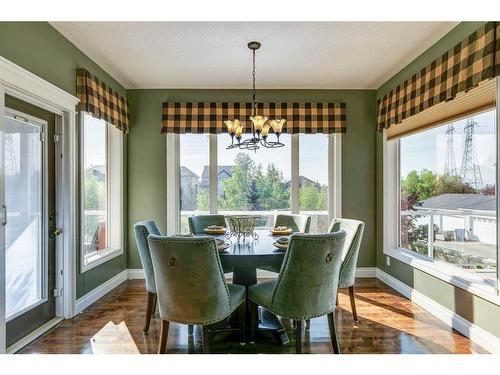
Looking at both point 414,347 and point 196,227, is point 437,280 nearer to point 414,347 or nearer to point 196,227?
point 414,347

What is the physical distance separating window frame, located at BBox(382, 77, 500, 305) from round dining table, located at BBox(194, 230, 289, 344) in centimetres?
155

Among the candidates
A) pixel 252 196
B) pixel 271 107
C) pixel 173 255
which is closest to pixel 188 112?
pixel 271 107

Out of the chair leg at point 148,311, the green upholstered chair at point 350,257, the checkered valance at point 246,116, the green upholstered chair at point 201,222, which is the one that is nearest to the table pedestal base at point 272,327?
the green upholstered chair at point 350,257

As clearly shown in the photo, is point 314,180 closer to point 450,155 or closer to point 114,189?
point 450,155

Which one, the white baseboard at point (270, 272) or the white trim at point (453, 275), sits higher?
the white trim at point (453, 275)

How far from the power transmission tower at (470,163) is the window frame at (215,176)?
5.35 ft

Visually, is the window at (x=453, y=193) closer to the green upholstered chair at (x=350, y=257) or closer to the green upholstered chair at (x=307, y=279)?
the green upholstered chair at (x=350, y=257)

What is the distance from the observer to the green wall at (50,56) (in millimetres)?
2119

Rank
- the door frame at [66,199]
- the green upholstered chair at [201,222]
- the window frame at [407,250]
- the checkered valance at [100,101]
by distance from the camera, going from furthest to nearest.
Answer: the green upholstered chair at [201,222], the checkered valance at [100,101], the door frame at [66,199], the window frame at [407,250]

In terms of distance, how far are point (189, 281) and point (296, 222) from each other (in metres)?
1.88

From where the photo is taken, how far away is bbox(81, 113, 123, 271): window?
3303 mm

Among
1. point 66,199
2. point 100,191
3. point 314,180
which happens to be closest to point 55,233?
point 66,199

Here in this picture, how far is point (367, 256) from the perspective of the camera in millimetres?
4219
